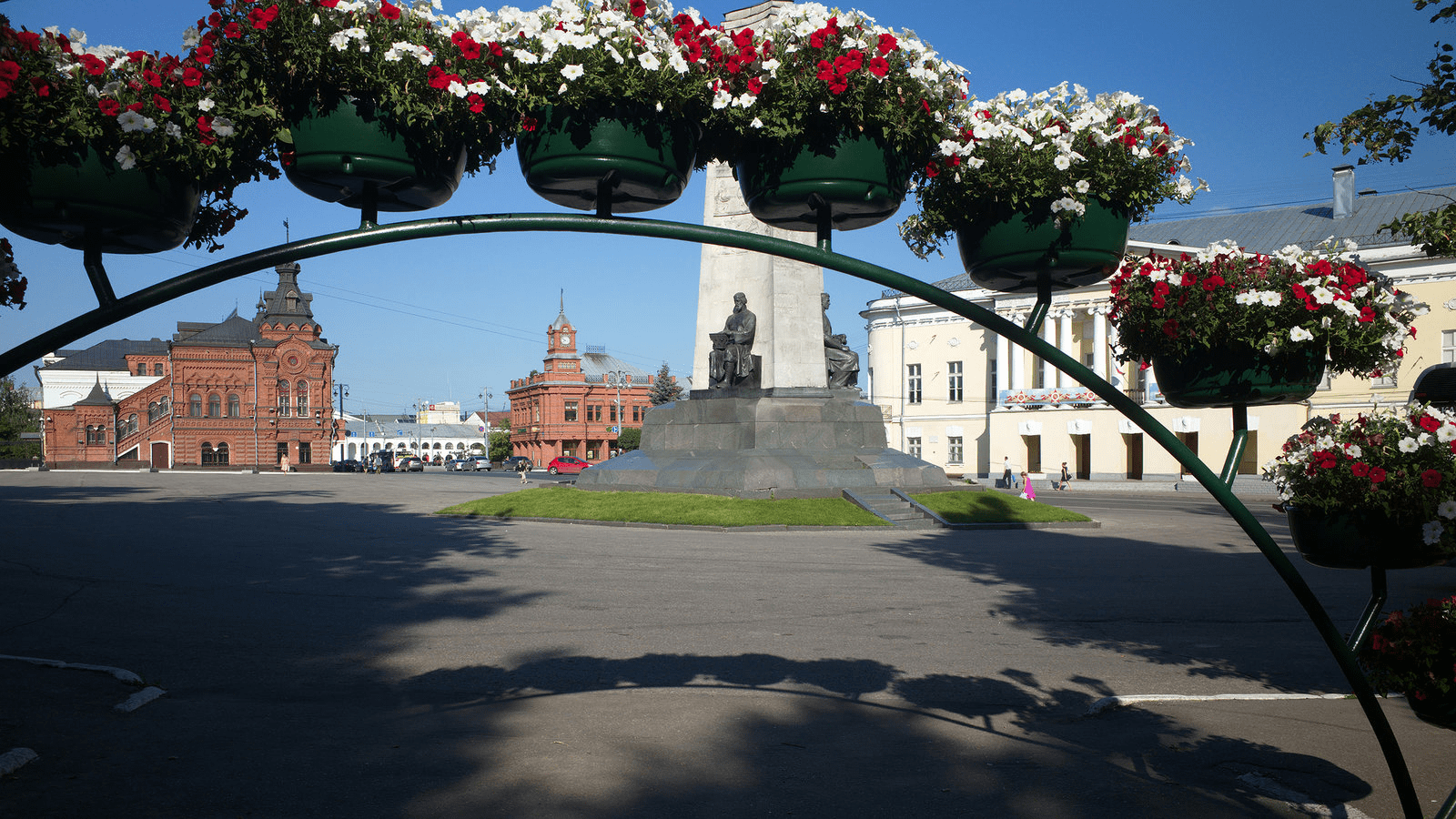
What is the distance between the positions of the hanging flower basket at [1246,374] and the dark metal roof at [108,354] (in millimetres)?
118381

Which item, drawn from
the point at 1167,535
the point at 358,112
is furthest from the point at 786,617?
the point at 1167,535

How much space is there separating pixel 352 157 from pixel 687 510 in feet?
54.2

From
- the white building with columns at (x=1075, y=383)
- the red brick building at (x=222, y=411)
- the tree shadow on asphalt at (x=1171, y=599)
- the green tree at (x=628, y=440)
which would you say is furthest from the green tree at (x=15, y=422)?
the tree shadow on asphalt at (x=1171, y=599)

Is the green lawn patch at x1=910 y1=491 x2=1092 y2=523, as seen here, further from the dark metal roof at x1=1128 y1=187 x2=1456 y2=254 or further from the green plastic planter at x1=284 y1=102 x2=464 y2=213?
the dark metal roof at x1=1128 y1=187 x2=1456 y2=254

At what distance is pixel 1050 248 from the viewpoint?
355 cm

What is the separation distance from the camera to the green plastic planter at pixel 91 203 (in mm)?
2945

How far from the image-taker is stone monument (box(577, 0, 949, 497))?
21.8 metres

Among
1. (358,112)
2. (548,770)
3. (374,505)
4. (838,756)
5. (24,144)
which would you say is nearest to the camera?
(24,144)

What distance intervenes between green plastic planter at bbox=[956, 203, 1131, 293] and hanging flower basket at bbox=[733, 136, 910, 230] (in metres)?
0.38

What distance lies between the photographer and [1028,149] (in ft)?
11.4

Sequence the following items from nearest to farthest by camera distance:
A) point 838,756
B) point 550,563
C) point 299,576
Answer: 1. point 838,756
2. point 299,576
3. point 550,563

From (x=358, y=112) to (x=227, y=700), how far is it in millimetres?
4063

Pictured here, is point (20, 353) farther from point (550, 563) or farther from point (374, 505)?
point (374, 505)

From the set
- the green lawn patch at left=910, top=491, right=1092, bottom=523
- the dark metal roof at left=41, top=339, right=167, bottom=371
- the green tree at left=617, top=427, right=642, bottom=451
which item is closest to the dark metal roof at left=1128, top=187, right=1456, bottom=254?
the green lawn patch at left=910, top=491, right=1092, bottom=523
